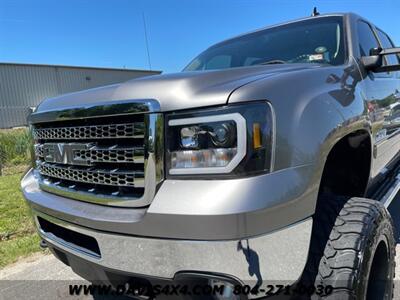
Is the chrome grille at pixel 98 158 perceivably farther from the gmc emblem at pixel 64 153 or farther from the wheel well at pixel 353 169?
the wheel well at pixel 353 169

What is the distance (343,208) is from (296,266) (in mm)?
558

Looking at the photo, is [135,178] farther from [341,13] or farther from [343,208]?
[341,13]

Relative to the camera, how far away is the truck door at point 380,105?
2.86 meters

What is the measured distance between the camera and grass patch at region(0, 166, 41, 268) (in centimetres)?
407

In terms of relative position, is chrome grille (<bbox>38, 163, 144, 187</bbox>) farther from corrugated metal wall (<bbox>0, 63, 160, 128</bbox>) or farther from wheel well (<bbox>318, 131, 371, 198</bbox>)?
corrugated metal wall (<bbox>0, 63, 160, 128</bbox>)

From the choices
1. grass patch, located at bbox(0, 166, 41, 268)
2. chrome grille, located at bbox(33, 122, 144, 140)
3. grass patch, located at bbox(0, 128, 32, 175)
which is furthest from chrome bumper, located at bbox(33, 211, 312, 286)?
grass patch, located at bbox(0, 128, 32, 175)

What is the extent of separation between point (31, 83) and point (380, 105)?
3309cm

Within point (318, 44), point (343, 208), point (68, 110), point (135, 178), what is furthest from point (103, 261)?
point (318, 44)

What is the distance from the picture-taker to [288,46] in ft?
10.4

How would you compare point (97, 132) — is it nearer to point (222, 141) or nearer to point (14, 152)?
point (222, 141)

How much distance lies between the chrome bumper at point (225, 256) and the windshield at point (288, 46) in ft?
4.81

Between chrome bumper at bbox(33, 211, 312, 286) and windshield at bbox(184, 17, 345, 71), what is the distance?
1.47 m

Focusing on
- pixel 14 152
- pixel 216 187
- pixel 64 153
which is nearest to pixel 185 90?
pixel 216 187

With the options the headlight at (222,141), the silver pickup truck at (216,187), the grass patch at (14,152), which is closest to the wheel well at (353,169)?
the silver pickup truck at (216,187)
